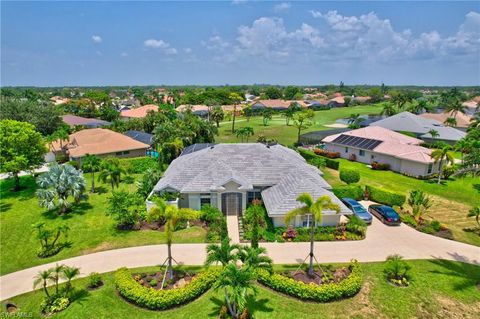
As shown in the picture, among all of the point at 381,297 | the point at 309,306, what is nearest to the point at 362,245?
the point at 381,297

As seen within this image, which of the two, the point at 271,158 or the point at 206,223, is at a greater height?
the point at 271,158

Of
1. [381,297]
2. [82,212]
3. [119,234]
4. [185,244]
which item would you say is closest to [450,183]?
[381,297]

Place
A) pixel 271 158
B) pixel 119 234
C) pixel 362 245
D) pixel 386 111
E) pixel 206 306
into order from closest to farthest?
pixel 206 306 < pixel 362 245 < pixel 119 234 < pixel 271 158 < pixel 386 111

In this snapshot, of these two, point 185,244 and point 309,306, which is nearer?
point 309,306

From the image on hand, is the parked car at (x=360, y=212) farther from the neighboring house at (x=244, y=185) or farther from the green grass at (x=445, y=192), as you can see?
the green grass at (x=445, y=192)

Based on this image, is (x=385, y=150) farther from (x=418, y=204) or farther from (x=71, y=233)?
(x=71, y=233)

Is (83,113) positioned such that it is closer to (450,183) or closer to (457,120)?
(450,183)

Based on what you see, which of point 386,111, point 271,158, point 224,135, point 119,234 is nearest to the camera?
point 119,234
